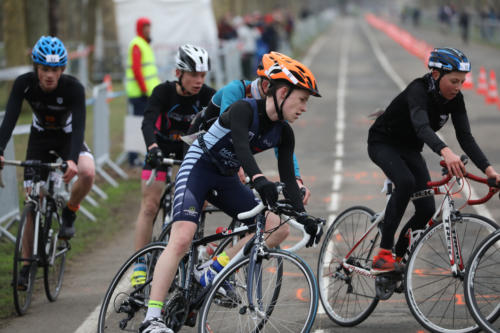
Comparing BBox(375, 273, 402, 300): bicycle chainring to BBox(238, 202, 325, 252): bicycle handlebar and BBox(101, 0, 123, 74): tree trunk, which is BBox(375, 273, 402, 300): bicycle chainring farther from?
BBox(101, 0, 123, 74): tree trunk

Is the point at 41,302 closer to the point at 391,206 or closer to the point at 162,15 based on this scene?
the point at 391,206

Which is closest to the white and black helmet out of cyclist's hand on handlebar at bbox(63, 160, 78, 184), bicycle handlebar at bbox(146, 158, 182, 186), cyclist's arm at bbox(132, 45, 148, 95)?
bicycle handlebar at bbox(146, 158, 182, 186)

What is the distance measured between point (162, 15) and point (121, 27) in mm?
1467

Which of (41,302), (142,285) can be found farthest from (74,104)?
(142,285)

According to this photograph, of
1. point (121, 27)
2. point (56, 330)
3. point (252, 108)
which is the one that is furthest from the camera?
point (121, 27)

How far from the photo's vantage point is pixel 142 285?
5703 millimetres

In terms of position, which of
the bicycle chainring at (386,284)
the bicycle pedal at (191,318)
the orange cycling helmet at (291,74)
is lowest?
the bicycle pedal at (191,318)

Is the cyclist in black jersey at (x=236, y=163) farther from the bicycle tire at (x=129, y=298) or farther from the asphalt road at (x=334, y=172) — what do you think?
the asphalt road at (x=334, y=172)

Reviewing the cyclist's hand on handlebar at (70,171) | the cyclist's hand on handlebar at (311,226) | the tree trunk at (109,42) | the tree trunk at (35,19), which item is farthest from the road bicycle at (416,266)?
the tree trunk at (109,42)

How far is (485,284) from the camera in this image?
5.73 metres

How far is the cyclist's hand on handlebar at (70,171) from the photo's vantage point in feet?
22.7

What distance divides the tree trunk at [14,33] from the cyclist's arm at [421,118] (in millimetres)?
16275

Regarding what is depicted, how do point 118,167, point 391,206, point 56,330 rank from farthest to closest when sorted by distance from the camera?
point 118,167 → point 56,330 → point 391,206

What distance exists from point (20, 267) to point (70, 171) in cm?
93
